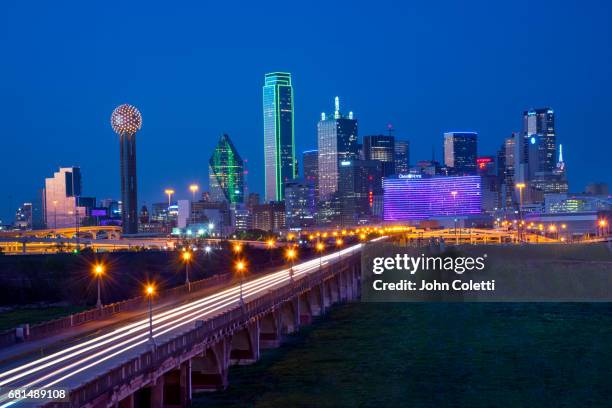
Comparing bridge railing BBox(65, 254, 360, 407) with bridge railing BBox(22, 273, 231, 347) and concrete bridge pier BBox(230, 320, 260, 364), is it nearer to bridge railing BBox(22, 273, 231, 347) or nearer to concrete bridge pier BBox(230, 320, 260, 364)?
concrete bridge pier BBox(230, 320, 260, 364)

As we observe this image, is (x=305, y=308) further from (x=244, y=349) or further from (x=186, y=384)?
(x=186, y=384)

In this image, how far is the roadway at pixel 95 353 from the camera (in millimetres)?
32509

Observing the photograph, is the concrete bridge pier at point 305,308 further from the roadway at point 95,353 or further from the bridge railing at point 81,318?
the roadway at point 95,353

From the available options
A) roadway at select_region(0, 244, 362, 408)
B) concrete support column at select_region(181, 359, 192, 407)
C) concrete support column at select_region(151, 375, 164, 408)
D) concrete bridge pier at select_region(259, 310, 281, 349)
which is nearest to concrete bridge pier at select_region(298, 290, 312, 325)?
concrete bridge pier at select_region(259, 310, 281, 349)

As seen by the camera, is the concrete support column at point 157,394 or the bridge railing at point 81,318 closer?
the concrete support column at point 157,394

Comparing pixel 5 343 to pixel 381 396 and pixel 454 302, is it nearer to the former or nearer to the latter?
pixel 381 396

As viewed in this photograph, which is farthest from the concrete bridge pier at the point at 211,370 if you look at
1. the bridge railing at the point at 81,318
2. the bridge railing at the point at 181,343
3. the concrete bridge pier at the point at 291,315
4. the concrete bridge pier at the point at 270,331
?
the concrete bridge pier at the point at 291,315

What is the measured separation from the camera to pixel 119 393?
32.2m

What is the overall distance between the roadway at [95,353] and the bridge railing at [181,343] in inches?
35.8

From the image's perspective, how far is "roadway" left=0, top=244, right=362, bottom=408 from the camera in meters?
32.5

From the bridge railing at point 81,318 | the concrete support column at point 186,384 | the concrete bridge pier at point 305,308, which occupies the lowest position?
the concrete bridge pier at point 305,308

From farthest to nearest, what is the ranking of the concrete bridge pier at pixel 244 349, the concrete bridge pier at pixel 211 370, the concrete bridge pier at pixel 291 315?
the concrete bridge pier at pixel 291 315
the concrete bridge pier at pixel 244 349
the concrete bridge pier at pixel 211 370

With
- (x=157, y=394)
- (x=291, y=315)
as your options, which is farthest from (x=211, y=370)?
(x=291, y=315)

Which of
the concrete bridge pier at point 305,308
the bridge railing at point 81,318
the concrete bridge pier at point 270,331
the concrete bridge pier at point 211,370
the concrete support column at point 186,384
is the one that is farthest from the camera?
the concrete bridge pier at point 305,308
